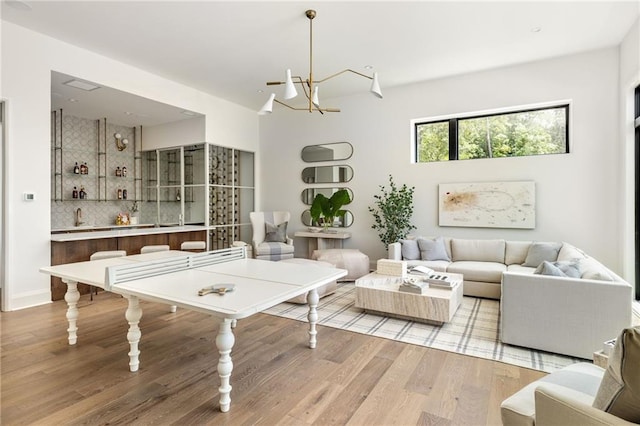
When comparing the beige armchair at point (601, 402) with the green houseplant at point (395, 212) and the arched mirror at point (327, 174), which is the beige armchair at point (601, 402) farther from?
the arched mirror at point (327, 174)

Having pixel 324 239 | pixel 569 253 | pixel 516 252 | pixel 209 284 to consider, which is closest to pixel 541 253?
pixel 516 252

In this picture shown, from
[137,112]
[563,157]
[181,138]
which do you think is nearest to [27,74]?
[137,112]

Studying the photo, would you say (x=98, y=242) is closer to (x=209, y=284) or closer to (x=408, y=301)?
(x=209, y=284)

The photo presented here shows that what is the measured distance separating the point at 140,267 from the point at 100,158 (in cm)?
534

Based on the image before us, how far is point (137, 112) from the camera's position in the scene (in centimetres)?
587

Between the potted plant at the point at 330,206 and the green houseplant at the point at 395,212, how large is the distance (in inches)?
22.8

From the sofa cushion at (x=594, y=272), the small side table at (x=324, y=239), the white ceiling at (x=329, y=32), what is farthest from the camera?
the small side table at (x=324, y=239)

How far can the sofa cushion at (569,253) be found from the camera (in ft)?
11.3

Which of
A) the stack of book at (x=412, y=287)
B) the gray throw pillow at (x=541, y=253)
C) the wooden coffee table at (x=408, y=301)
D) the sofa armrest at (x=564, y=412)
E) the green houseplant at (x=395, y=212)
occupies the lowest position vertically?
the wooden coffee table at (x=408, y=301)

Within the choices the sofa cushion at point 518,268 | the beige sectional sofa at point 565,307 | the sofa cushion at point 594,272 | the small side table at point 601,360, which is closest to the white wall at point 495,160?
the sofa cushion at point 518,268

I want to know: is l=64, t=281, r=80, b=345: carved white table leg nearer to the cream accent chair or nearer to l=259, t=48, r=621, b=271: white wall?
the cream accent chair

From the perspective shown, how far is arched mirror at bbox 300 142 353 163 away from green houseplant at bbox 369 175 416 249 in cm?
102

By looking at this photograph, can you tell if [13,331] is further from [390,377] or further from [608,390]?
[608,390]

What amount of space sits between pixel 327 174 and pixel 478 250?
3.00 metres
